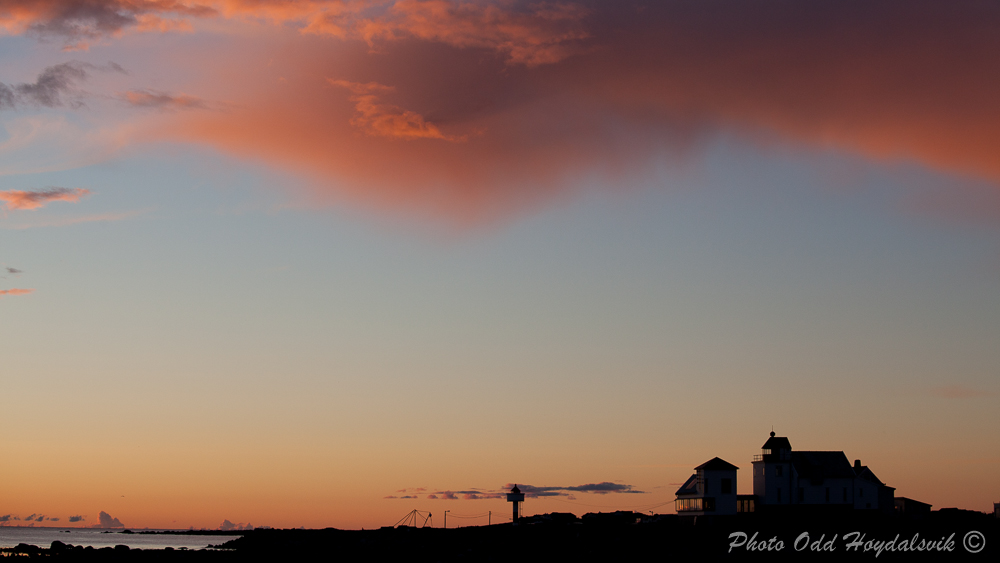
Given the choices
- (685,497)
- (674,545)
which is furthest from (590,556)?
(685,497)

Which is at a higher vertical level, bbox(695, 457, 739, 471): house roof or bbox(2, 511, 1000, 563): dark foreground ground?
bbox(695, 457, 739, 471): house roof

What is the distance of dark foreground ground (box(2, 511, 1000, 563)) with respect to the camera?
65.1 metres

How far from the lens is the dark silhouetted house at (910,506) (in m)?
103

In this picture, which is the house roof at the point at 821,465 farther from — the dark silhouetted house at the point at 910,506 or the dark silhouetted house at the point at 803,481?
the dark silhouetted house at the point at 910,506

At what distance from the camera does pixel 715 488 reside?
8812 cm

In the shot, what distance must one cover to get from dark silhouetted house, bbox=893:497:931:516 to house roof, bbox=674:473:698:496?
27.1m

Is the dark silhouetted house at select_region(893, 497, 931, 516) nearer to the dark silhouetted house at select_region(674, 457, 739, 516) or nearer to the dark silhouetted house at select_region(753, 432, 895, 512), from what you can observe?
the dark silhouetted house at select_region(753, 432, 895, 512)

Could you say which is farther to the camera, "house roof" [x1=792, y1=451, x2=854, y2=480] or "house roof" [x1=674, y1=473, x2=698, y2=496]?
"house roof" [x1=792, y1=451, x2=854, y2=480]

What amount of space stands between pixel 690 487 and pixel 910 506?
30368mm

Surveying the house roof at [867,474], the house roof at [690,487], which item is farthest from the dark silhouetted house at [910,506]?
the house roof at [690,487]

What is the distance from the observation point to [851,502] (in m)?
94.6

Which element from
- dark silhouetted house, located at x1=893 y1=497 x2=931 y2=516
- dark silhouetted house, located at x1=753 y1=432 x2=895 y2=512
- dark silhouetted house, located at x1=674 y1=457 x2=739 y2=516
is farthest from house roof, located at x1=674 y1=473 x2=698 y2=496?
dark silhouetted house, located at x1=893 y1=497 x2=931 y2=516

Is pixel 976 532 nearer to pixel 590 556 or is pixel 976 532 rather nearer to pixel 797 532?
pixel 797 532

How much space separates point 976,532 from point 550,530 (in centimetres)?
3320
